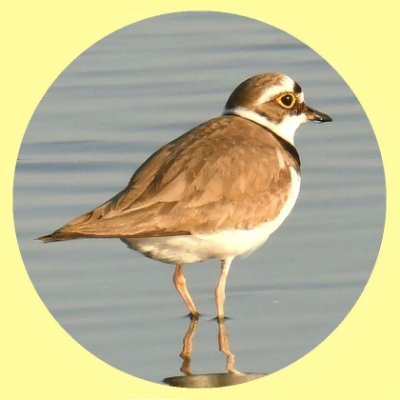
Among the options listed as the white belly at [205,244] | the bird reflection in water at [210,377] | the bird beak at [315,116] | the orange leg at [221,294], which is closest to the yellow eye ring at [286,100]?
the bird beak at [315,116]

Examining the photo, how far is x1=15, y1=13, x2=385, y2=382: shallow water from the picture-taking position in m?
11.1

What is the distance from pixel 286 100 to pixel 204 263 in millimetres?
1414

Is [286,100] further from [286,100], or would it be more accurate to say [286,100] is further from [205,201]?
[205,201]

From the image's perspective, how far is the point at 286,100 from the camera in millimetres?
11836

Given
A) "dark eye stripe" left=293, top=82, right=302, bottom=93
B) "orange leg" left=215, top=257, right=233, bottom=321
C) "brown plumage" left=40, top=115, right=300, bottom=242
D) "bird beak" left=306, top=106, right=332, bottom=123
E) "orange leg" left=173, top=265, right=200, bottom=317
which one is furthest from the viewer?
"bird beak" left=306, top=106, right=332, bottom=123

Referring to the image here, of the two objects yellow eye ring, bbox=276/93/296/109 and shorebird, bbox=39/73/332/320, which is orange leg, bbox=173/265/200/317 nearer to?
shorebird, bbox=39/73/332/320

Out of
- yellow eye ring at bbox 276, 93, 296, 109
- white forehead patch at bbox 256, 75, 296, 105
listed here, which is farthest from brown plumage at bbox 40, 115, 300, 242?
yellow eye ring at bbox 276, 93, 296, 109

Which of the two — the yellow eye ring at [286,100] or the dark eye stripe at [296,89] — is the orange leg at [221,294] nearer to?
the yellow eye ring at [286,100]

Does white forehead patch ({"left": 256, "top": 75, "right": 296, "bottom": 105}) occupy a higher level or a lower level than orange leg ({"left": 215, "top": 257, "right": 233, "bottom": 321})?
higher

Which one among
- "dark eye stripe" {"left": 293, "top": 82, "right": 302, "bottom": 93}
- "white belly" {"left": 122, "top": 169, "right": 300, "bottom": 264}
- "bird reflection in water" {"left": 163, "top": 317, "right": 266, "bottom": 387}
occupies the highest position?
"dark eye stripe" {"left": 293, "top": 82, "right": 302, "bottom": 93}

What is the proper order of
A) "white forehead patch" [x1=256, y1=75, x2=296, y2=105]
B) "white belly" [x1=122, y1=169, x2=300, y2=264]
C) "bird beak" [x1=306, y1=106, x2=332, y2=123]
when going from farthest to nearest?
"bird beak" [x1=306, y1=106, x2=332, y2=123]
"white forehead patch" [x1=256, y1=75, x2=296, y2=105]
"white belly" [x1=122, y1=169, x2=300, y2=264]

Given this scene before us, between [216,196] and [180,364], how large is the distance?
117cm

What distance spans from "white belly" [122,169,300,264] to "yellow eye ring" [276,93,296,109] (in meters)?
0.87

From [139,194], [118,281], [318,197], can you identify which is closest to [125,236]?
[139,194]
